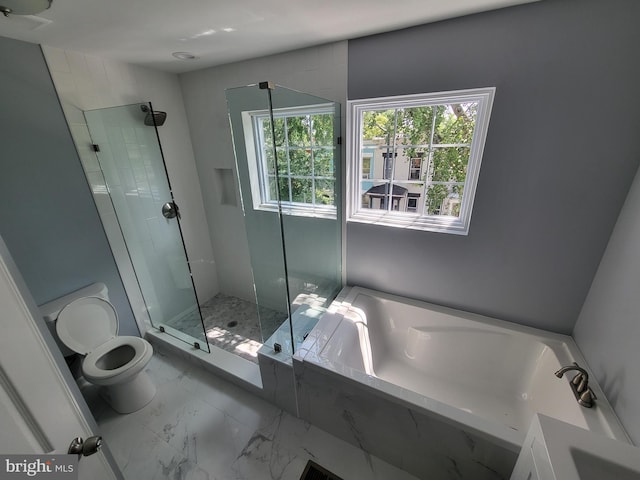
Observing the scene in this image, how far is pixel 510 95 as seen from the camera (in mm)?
1393

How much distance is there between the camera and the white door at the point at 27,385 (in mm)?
522

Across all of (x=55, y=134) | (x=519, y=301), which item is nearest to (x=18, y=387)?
(x=55, y=134)

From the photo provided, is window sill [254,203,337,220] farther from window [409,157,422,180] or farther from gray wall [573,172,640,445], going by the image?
gray wall [573,172,640,445]

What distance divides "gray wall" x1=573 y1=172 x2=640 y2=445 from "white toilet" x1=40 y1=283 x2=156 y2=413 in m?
2.58

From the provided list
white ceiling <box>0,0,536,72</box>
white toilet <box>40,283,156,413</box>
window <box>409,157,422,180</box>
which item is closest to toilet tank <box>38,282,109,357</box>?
white toilet <box>40,283,156,413</box>

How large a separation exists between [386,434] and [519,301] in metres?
1.20

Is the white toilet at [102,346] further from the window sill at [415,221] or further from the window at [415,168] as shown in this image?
the window at [415,168]

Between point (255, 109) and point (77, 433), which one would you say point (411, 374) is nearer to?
point (77, 433)

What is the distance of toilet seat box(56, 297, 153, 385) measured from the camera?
1624 mm

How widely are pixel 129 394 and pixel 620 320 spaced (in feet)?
9.32

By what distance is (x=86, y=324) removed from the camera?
5.84 ft

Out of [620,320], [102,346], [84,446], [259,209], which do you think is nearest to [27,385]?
[84,446]

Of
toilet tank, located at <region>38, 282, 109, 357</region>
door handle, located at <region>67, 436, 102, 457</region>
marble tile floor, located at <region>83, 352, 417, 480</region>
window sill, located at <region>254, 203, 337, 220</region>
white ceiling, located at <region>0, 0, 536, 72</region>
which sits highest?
white ceiling, located at <region>0, 0, 536, 72</region>

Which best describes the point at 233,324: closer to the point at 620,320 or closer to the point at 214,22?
the point at 214,22
